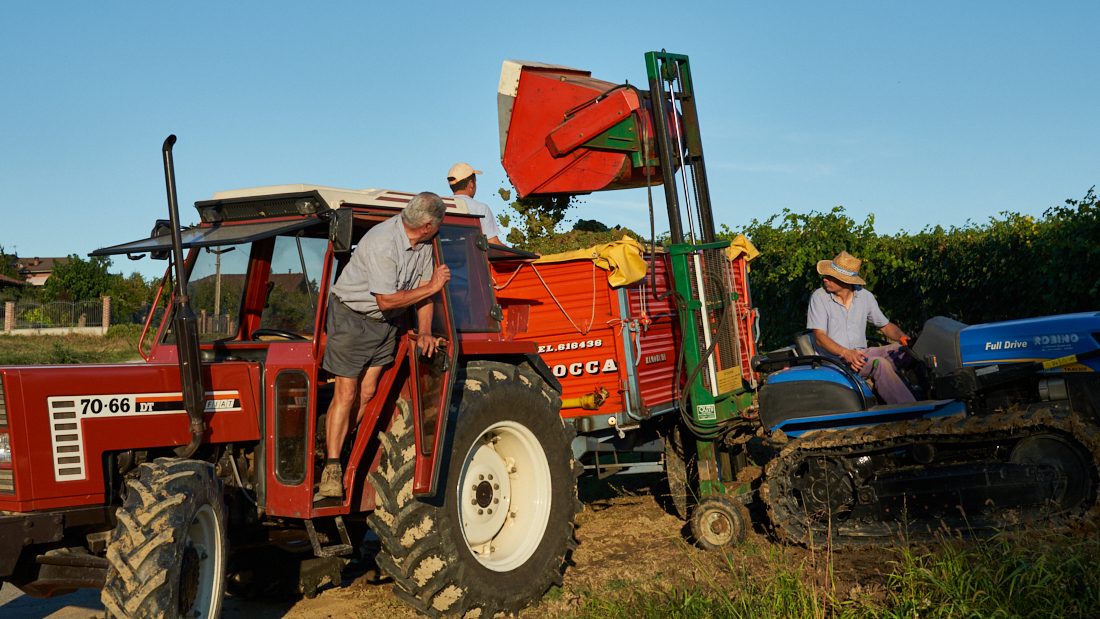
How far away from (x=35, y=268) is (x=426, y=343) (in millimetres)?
62512

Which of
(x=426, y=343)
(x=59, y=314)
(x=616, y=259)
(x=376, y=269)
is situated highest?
(x=59, y=314)

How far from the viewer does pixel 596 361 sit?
21.6ft

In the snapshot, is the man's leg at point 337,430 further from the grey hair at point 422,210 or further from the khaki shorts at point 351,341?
the grey hair at point 422,210

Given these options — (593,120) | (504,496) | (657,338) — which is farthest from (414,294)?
(593,120)

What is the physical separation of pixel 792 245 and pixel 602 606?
30.5ft

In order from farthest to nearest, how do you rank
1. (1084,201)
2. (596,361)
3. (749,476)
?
1. (1084,201)
2. (749,476)
3. (596,361)

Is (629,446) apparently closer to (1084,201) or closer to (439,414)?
(439,414)

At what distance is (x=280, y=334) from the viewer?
480cm

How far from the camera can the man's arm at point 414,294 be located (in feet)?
14.5

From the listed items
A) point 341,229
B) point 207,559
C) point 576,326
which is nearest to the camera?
point 207,559

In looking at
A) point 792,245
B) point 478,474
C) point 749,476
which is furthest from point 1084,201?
point 478,474

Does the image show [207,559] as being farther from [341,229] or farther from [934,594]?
[934,594]

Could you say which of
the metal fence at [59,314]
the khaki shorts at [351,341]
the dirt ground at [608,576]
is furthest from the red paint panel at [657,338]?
the metal fence at [59,314]

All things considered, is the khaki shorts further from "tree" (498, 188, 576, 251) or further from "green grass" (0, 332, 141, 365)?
"green grass" (0, 332, 141, 365)
